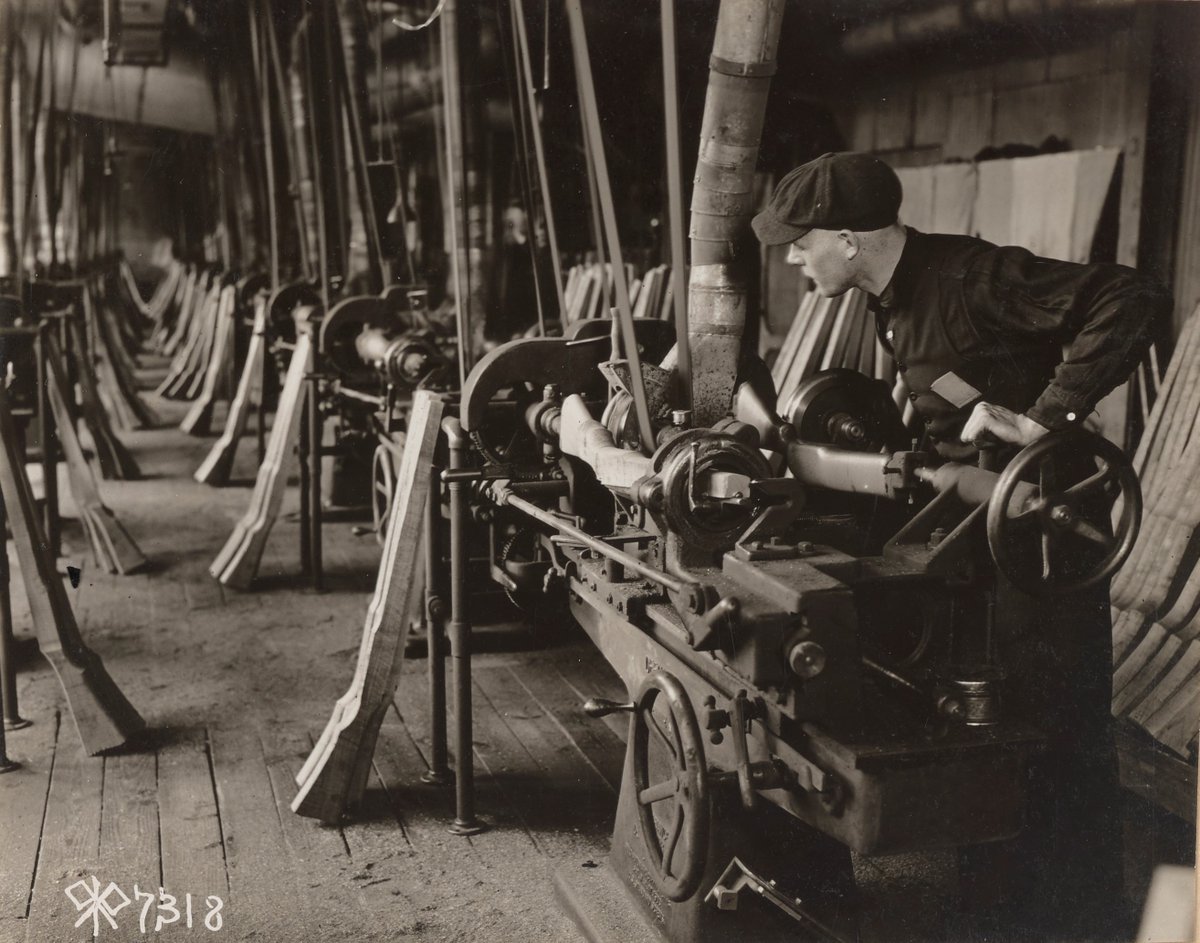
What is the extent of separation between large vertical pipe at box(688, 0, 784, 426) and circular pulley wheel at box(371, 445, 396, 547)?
2.38 m

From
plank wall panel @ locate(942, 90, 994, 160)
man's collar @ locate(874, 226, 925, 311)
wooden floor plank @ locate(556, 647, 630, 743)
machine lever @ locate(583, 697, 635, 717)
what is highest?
plank wall panel @ locate(942, 90, 994, 160)

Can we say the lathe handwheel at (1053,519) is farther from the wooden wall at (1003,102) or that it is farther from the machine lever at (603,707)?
the wooden wall at (1003,102)

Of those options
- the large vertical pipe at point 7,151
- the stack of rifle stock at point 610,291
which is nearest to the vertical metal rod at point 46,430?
the large vertical pipe at point 7,151

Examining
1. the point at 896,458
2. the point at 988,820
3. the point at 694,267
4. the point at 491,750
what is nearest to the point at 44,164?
the point at 491,750

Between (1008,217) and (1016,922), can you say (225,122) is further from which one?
(1016,922)

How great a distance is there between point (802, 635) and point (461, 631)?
1420 millimetres

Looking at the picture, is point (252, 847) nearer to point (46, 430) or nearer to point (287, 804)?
point (287, 804)

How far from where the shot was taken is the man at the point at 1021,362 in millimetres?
2469

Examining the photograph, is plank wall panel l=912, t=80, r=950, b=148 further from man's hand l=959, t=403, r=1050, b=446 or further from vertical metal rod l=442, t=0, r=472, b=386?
man's hand l=959, t=403, r=1050, b=446

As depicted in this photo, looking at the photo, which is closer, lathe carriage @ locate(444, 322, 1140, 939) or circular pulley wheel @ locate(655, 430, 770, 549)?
lathe carriage @ locate(444, 322, 1140, 939)

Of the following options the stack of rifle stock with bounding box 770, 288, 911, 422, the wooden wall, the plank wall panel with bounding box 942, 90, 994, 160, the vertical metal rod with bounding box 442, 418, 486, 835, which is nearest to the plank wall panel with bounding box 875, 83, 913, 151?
the wooden wall

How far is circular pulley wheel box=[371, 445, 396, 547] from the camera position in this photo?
16.7 feet

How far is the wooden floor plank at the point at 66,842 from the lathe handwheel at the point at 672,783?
1.37m

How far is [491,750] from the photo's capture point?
12.5ft
